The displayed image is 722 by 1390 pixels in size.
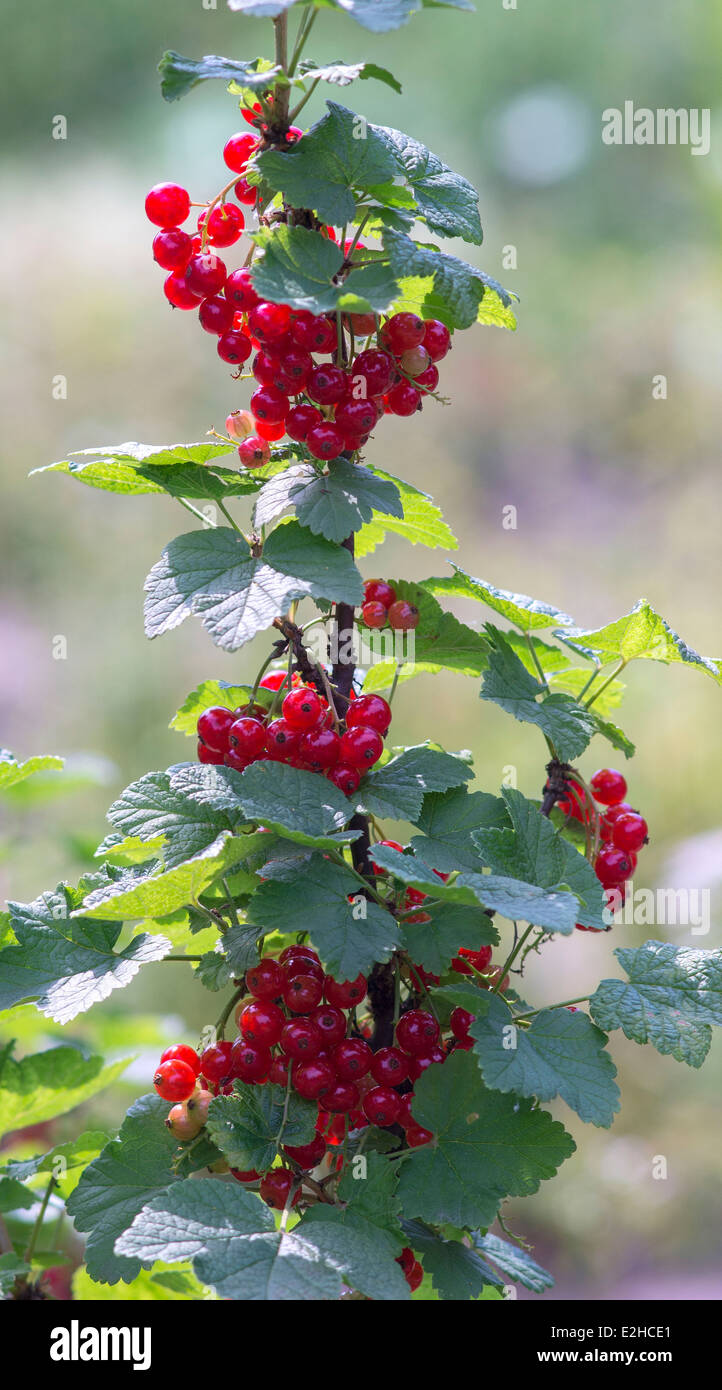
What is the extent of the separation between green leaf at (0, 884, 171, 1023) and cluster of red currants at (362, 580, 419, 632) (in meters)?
0.23

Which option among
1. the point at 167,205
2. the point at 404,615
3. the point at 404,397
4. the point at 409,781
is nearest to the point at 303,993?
the point at 409,781

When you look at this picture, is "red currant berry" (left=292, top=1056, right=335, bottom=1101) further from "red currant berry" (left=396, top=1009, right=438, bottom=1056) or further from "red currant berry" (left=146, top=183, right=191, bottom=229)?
"red currant berry" (left=146, top=183, right=191, bottom=229)

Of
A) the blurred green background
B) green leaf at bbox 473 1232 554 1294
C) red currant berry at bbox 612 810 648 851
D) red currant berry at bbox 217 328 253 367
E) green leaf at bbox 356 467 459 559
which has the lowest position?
green leaf at bbox 473 1232 554 1294

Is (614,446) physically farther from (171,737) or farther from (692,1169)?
(692,1169)

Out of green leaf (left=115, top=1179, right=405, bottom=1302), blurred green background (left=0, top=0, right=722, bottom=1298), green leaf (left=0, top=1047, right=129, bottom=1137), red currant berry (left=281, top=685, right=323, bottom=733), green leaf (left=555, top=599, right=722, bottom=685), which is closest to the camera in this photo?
green leaf (left=115, top=1179, right=405, bottom=1302)

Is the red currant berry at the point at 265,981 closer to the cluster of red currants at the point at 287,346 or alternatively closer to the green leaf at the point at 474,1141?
the green leaf at the point at 474,1141

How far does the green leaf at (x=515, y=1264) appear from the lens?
0.69 m

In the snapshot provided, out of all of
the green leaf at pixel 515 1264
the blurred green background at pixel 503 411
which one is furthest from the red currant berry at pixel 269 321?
the blurred green background at pixel 503 411

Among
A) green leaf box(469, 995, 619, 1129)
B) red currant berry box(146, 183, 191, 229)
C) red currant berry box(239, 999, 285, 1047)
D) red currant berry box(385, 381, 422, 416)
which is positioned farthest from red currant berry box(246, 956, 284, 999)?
red currant berry box(146, 183, 191, 229)

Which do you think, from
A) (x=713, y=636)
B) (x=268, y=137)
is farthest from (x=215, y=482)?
(x=713, y=636)

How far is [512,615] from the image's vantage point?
2.46ft

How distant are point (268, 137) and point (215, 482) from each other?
0.62 ft

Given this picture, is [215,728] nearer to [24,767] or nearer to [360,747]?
[360,747]

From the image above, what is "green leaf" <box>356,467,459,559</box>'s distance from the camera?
726 millimetres
